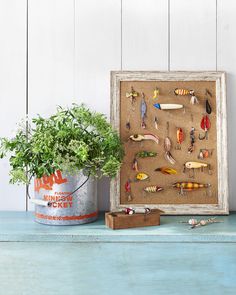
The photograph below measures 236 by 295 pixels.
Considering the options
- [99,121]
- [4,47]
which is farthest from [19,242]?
[4,47]

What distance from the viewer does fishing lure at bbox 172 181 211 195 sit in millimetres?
1521

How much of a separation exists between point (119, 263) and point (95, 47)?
0.81 meters

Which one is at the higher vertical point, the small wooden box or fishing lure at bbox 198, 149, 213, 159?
fishing lure at bbox 198, 149, 213, 159

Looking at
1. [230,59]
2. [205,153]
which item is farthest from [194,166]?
[230,59]

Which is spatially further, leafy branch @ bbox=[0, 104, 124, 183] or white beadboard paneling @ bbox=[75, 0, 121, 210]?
white beadboard paneling @ bbox=[75, 0, 121, 210]

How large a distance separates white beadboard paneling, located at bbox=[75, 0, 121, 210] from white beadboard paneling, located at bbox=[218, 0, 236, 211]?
39 cm

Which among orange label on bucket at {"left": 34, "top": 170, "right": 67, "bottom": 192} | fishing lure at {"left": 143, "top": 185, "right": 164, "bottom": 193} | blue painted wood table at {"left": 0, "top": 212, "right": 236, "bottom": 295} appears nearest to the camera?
blue painted wood table at {"left": 0, "top": 212, "right": 236, "bottom": 295}

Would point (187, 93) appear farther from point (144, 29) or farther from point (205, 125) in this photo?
point (144, 29)

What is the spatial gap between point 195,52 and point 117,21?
0.32 meters

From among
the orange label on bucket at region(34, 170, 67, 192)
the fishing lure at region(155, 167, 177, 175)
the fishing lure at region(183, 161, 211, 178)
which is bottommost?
the orange label on bucket at region(34, 170, 67, 192)

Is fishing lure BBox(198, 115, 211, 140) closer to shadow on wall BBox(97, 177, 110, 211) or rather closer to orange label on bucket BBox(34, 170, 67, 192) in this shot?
shadow on wall BBox(97, 177, 110, 211)

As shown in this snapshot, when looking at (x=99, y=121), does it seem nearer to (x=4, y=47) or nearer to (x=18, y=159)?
(x=18, y=159)

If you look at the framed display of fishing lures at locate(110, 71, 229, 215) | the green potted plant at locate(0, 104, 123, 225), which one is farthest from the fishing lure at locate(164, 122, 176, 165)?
the green potted plant at locate(0, 104, 123, 225)

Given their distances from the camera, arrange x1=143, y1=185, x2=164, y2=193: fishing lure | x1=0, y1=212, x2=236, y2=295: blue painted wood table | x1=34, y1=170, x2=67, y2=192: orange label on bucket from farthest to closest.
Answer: x1=143, y1=185, x2=164, y2=193: fishing lure
x1=34, y1=170, x2=67, y2=192: orange label on bucket
x1=0, y1=212, x2=236, y2=295: blue painted wood table
